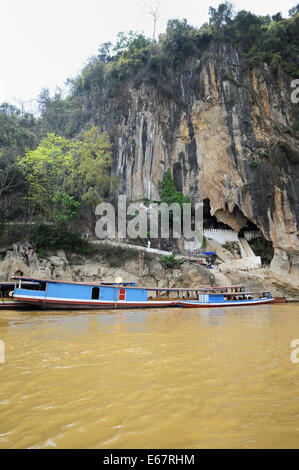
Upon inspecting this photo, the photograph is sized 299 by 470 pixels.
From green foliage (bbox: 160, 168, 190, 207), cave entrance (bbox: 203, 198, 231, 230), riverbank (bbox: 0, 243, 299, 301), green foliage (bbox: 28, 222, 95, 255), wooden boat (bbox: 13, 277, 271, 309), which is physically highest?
green foliage (bbox: 160, 168, 190, 207)

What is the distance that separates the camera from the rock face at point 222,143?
24.4 m

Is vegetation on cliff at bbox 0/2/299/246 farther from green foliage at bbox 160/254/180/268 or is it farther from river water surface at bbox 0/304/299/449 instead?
river water surface at bbox 0/304/299/449

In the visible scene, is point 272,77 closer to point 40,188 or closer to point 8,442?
point 40,188

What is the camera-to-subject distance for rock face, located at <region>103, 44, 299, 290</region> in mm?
24438

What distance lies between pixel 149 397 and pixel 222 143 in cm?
2693

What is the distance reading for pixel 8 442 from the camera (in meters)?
2.00

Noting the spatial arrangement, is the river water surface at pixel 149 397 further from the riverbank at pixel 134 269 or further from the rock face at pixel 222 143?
the rock face at pixel 222 143

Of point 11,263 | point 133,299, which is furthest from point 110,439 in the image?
point 11,263

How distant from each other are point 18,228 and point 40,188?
4346mm

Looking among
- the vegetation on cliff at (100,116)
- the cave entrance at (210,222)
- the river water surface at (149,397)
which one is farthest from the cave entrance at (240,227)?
the river water surface at (149,397)

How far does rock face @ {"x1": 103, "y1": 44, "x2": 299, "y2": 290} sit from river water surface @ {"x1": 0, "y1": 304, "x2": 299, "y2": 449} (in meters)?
21.6

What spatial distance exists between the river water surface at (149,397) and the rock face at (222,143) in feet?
70.8

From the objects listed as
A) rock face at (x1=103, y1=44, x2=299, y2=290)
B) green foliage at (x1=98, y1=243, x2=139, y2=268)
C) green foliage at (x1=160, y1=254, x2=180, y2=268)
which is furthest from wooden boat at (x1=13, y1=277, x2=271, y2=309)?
rock face at (x1=103, y1=44, x2=299, y2=290)
